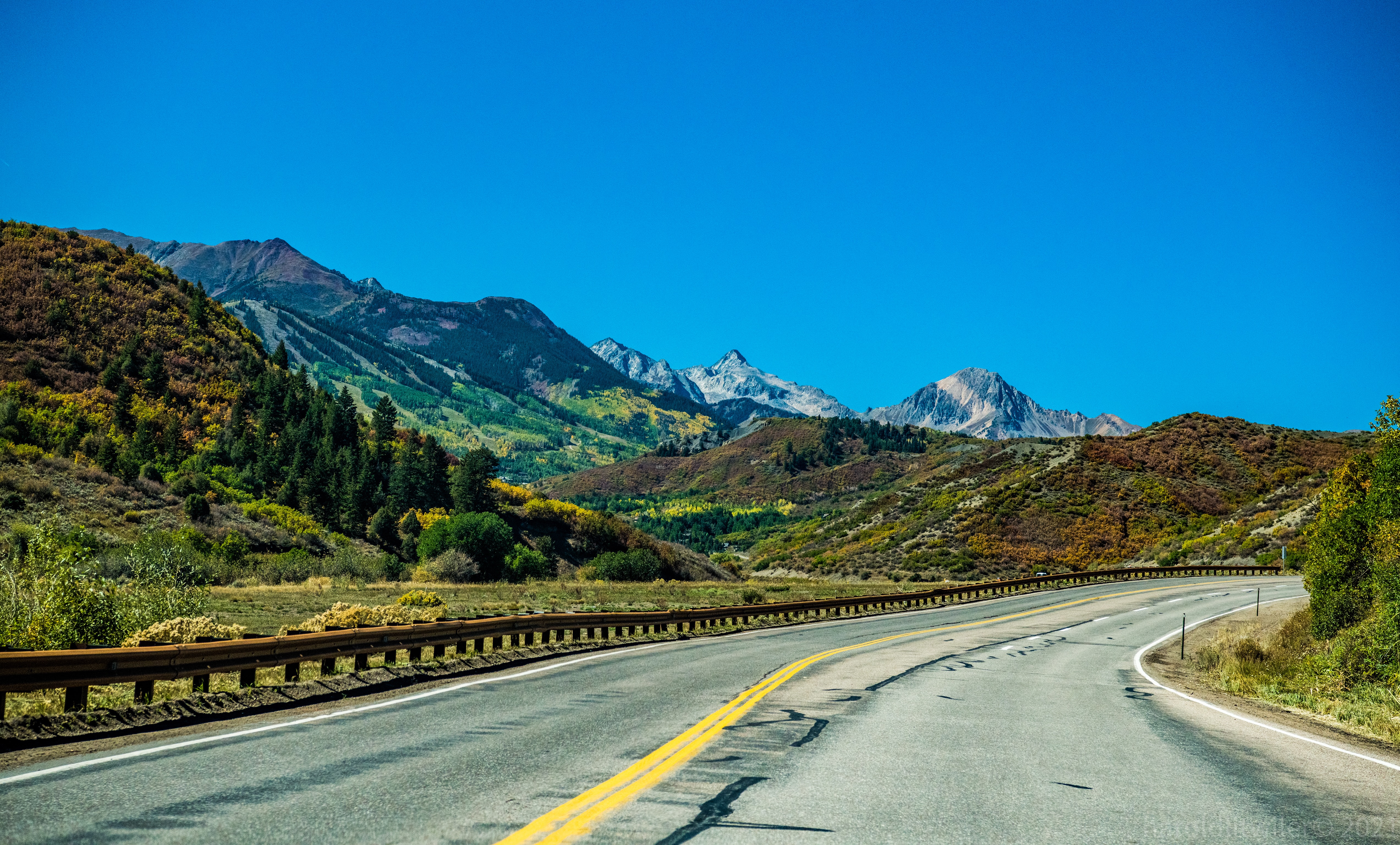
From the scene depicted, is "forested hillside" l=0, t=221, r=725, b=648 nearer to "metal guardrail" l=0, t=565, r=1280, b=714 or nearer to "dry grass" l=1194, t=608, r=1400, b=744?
"metal guardrail" l=0, t=565, r=1280, b=714

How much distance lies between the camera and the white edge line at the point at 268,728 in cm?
710

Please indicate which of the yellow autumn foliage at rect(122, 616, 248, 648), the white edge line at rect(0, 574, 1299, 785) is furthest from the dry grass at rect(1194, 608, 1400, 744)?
the yellow autumn foliage at rect(122, 616, 248, 648)

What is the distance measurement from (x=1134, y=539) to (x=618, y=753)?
8659 centimetres

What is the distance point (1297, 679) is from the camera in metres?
16.9

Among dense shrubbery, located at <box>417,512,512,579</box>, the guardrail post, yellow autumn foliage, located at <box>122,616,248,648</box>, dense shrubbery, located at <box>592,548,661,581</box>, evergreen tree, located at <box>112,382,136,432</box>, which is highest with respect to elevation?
evergreen tree, located at <box>112,382,136,432</box>

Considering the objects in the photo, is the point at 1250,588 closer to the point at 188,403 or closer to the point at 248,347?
the point at 188,403

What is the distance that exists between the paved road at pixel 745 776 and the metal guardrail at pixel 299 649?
4.98 ft

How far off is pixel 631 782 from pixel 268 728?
463 centimetres

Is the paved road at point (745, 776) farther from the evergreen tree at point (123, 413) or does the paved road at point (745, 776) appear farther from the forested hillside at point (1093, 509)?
the evergreen tree at point (123, 413)

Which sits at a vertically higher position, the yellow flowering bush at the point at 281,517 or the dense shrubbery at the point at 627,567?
the yellow flowering bush at the point at 281,517

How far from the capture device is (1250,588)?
4941cm

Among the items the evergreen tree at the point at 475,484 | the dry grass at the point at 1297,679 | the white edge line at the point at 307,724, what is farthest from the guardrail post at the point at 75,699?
the evergreen tree at the point at 475,484

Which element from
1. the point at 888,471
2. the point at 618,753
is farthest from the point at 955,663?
the point at 888,471

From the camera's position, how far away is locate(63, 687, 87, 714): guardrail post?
946 centimetres
